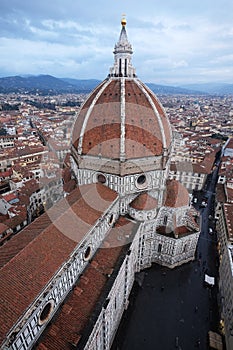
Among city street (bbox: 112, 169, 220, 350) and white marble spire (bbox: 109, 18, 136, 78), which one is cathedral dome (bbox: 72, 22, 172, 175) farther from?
city street (bbox: 112, 169, 220, 350)

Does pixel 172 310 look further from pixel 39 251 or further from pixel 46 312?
pixel 39 251

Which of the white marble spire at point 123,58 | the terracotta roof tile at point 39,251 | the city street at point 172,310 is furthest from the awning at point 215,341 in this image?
the white marble spire at point 123,58

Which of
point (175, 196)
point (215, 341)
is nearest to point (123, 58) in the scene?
point (175, 196)

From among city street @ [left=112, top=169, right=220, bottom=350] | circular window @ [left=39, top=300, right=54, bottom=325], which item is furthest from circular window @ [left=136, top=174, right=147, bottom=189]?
circular window @ [left=39, top=300, right=54, bottom=325]

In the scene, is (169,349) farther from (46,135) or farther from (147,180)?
(46,135)

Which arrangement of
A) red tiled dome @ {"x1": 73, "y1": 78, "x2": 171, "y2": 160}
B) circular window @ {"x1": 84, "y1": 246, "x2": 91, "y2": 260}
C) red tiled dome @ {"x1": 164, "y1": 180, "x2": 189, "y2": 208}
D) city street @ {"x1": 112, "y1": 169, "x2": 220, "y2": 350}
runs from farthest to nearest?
red tiled dome @ {"x1": 164, "y1": 180, "x2": 189, "y2": 208} < red tiled dome @ {"x1": 73, "y1": 78, "x2": 171, "y2": 160} < city street @ {"x1": 112, "y1": 169, "x2": 220, "y2": 350} < circular window @ {"x1": 84, "y1": 246, "x2": 91, "y2": 260}

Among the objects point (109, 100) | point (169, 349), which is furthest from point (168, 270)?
point (109, 100)
